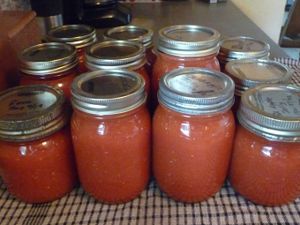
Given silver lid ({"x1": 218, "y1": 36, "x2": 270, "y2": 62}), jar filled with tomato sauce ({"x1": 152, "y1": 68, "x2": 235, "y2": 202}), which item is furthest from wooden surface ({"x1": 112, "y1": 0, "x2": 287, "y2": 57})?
jar filled with tomato sauce ({"x1": 152, "y1": 68, "x2": 235, "y2": 202})

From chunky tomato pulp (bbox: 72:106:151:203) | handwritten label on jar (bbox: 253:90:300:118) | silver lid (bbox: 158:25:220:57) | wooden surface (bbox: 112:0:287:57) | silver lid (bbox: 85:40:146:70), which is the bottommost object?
wooden surface (bbox: 112:0:287:57)

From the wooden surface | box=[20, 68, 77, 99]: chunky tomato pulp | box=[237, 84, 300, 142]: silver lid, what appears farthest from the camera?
the wooden surface

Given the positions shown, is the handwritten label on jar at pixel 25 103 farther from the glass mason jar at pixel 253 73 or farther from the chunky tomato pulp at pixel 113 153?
the glass mason jar at pixel 253 73

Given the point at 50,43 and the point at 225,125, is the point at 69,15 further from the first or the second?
the point at 225,125

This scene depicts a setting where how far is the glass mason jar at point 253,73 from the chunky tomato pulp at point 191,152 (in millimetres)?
67

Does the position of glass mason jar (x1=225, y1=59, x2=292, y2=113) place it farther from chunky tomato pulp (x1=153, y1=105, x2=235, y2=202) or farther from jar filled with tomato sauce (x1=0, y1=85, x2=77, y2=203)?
jar filled with tomato sauce (x1=0, y1=85, x2=77, y2=203)

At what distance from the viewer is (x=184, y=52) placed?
1.67 ft

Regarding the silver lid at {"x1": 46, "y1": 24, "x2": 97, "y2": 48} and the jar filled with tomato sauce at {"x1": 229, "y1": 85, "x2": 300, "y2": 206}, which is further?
the silver lid at {"x1": 46, "y1": 24, "x2": 97, "y2": 48}

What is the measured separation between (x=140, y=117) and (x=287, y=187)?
22cm

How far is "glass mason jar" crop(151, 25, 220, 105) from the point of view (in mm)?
507

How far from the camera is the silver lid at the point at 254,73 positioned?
507 mm

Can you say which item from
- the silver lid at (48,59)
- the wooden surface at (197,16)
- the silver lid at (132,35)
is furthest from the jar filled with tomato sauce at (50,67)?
the wooden surface at (197,16)

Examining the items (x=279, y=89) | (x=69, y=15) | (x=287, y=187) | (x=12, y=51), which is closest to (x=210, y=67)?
(x=279, y=89)

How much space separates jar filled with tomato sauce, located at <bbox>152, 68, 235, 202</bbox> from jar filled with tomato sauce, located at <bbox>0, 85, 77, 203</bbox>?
0.13 meters
